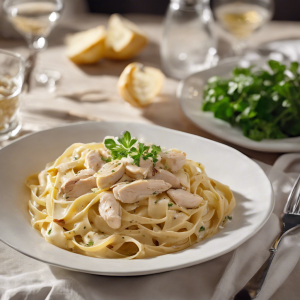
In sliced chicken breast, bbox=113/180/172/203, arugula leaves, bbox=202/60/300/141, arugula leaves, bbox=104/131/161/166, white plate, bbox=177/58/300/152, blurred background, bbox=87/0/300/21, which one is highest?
arugula leaves, bbox=104/131/161/166

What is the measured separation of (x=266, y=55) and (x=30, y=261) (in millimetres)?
3160

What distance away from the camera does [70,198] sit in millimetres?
1679

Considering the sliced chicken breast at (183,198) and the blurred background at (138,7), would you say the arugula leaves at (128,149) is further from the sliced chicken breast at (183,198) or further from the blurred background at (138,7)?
the blurred background at (138,7)

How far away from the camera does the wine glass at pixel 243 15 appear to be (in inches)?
137

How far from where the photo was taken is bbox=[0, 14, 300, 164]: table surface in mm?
2746

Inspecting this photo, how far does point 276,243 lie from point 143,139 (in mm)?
946

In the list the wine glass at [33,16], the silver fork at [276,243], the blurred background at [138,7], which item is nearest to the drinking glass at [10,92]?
the wine glass at [33,16]

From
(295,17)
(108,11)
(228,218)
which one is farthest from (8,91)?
Result: (295,17)

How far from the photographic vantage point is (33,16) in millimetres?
2975

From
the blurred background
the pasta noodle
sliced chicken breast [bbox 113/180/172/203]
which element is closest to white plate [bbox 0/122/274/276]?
the pasta noodle

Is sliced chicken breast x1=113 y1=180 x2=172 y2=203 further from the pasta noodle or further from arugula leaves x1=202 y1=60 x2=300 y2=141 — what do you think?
arugula leaves x1=202 y1=60 x2=300 y2=141

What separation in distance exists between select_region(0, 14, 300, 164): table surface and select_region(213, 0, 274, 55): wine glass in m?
0.47

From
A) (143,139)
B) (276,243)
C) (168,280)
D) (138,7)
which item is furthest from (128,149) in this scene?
(138,7)

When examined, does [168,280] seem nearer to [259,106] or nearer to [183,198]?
[183,198]
